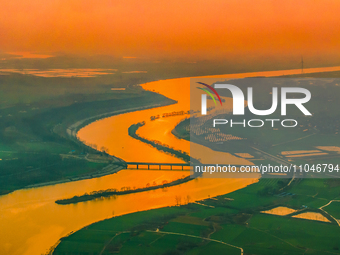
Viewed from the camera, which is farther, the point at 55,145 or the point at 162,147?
the point at 55,145

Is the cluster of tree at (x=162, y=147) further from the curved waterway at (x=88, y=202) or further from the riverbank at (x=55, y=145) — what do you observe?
the riverbank at (x=55, y=145)

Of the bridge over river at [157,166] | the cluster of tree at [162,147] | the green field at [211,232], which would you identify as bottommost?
the green field at [211,232]

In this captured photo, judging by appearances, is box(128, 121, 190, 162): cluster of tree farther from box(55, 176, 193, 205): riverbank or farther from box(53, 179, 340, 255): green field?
box(53, 179, 340, 255): green field

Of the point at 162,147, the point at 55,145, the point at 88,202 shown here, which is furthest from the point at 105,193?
the point at 55,145

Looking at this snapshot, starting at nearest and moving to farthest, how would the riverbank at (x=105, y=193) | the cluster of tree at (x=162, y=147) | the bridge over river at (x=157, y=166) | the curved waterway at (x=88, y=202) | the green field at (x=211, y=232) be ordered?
the green field at (x=211, y=232) < the curved waterway at (x=88, y=202) < the riverbank at (x=105, y=193) < the bridge over river at (x=157, y=166) < the cluster of tree at (x=162, y=147)

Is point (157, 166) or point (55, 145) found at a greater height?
point (55, 145)

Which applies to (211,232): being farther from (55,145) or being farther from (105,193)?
(55,145)

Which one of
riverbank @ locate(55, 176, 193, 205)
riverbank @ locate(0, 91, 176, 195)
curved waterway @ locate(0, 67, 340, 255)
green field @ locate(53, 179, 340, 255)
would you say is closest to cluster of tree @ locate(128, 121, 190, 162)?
curved waterway @ locate(0, 67, 340, 255)

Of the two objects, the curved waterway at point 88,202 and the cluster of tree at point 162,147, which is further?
the cluster of tree at point 162,147

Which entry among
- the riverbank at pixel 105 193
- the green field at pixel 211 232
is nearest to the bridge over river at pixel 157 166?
the riverbank at pixel 105 193

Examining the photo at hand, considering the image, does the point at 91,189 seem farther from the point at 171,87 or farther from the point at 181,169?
the point at 171,87

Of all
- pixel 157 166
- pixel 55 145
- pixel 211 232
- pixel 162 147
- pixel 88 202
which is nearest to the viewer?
pixel 211 232
